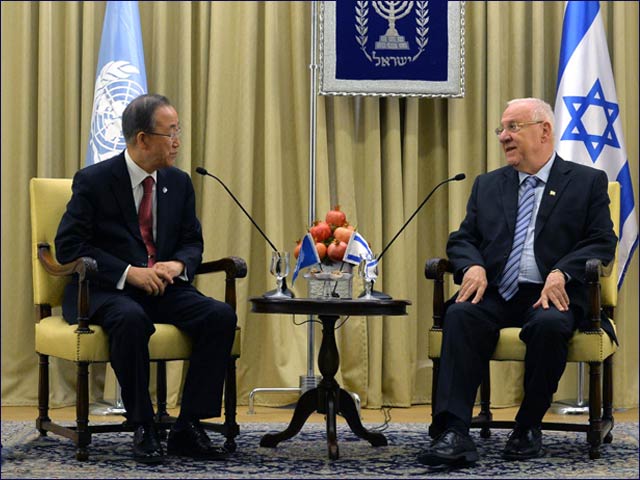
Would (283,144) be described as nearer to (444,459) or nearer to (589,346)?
(589,346)

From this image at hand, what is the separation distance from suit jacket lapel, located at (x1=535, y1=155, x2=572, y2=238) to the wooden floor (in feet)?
3.72

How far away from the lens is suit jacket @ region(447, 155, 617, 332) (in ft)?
12.1

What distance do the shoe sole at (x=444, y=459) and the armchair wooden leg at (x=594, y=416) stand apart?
0.46 m

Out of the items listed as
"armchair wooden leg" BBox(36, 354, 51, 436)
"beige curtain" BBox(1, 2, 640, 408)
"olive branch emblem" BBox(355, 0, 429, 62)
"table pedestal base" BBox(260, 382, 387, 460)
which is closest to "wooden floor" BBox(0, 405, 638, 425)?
"beige curtain" BBox(1, 2, 640, 408)

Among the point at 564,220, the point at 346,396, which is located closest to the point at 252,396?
the point at 346,396

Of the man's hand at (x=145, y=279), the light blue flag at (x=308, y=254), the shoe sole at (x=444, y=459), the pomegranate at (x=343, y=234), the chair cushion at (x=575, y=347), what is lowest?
the shoe sole at (x=444, y=459)

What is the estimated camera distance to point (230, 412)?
3.68 metres

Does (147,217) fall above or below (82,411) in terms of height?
above

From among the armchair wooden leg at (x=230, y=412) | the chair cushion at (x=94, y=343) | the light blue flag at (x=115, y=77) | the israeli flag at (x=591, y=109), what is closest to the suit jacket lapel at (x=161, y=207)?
the chair cushion at (x=94, y=343)

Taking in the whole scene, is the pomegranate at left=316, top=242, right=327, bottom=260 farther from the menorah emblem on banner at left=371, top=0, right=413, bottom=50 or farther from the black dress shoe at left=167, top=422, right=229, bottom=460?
the menorah emblem on banner at left=371, top=0, right=413, bottom=50

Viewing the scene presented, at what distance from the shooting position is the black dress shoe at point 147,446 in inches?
132

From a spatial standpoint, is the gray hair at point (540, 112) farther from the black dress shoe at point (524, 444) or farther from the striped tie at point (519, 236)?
the black dress shoe at point (524, 444)

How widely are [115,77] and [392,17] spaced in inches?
51.9

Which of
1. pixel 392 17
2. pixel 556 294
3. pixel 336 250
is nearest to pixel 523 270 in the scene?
pixel 556 294
